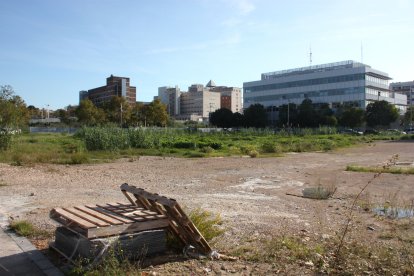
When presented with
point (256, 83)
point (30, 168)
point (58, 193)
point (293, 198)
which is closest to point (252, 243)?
point (293, 198)

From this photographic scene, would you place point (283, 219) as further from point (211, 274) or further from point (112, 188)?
point (112, 188)

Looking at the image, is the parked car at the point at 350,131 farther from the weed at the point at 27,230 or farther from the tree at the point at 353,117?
the weed at the point at 27,230

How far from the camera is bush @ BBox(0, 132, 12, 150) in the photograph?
2547cm

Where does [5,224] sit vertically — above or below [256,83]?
below

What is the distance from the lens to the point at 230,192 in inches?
520

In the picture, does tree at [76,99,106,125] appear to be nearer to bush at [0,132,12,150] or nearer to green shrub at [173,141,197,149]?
green shrub at [173,141,197,149]

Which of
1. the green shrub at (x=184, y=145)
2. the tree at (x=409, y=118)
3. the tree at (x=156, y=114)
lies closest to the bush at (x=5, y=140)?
Result: the green shrub at (x=184, y=145)

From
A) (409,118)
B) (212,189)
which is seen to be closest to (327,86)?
(409,118)

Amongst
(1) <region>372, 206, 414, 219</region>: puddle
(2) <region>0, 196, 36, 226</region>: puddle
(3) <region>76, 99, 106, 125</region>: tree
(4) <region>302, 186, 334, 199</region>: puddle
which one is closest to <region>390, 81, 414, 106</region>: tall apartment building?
(3) <region>76, 99, 106, 125</region>: tree

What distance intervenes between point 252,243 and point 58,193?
709 centimetres

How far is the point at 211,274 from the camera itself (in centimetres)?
533

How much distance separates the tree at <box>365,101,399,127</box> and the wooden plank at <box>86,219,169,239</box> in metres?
92.7

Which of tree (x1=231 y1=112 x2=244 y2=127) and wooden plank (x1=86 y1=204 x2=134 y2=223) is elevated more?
tree (x1=231 y1=112 x2=244 y2=127)

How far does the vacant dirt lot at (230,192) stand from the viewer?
8.64 m
